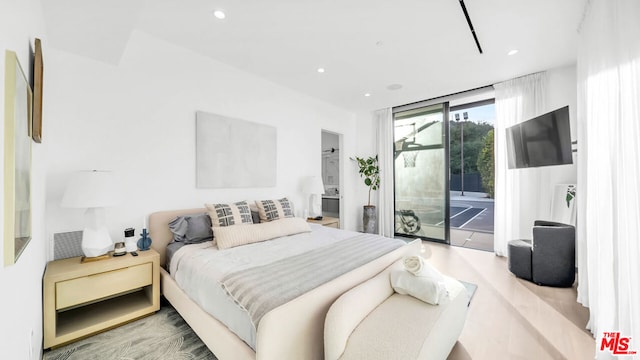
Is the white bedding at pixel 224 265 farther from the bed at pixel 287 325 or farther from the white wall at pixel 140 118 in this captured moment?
the white wall at pixel 140 118

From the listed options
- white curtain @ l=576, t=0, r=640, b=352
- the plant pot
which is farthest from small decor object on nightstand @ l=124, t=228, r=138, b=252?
the plant pot

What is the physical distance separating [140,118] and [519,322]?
4.13 meters

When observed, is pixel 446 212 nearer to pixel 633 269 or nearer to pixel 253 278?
pixel 633 269

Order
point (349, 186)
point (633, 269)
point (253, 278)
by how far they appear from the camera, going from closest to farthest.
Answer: point (633, 269) → point (253, 278) → point (349, 186)

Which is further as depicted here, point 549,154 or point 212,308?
point 549,154

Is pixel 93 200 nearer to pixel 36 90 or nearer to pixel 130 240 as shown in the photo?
pixel 130 240

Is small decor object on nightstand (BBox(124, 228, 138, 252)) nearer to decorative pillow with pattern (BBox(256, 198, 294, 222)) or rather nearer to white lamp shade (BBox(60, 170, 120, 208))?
white lamp shade (BBox(60, 170, 120, 208))

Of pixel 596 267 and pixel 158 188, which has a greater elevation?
pixel 158 188

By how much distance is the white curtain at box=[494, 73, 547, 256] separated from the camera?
3.65 m

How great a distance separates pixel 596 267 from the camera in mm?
1928

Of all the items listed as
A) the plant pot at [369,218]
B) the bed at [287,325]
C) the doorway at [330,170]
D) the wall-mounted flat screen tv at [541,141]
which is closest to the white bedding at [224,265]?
the bed at [287,325]

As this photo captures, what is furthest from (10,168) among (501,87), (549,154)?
(501,87)

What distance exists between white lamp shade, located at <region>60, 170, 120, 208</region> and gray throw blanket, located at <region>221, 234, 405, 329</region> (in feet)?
4.09

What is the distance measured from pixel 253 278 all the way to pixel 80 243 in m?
1.83
